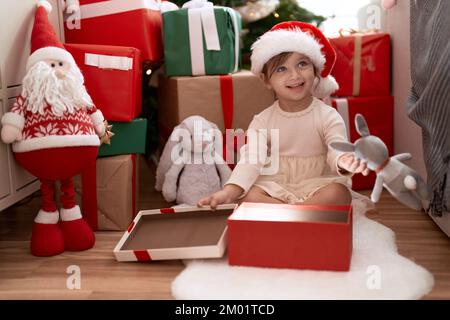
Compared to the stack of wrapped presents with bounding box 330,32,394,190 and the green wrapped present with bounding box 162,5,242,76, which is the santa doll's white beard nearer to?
the green wrapped present with bounding box 162,5,242,76

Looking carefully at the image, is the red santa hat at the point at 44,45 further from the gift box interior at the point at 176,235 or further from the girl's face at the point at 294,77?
the girl's face at the point at 294,77

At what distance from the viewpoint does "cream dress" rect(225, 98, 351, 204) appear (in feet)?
5.11

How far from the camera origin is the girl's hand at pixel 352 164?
4.23ft

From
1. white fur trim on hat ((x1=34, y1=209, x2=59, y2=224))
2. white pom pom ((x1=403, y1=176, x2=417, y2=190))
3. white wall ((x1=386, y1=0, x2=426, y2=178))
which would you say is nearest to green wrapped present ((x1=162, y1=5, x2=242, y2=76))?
white wall ((x1=386, y1=0, x2=426, y2=178))

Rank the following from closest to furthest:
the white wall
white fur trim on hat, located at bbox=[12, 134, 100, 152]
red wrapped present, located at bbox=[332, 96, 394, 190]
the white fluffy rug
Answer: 1. the white fluffy rug
2. white fur trim on hat, located at bbox=[12, 134, 100, 152]
3. the white wall
4. red wrapped present, located at bbox=[332, 96, 394, 190]

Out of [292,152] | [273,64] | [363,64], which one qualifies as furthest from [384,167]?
[363,64]

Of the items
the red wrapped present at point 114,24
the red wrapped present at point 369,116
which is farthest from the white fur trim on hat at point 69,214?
the red wrapped present at point 369,116

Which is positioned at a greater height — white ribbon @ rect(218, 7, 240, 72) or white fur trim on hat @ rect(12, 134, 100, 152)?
white ribbon @ rect(218, 7, 240, 72)

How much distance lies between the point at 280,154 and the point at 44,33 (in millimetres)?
741

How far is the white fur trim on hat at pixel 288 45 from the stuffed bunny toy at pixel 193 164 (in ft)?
1.05

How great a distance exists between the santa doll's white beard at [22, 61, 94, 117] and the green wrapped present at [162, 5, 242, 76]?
53 centimetres

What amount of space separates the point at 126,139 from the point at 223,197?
361mm

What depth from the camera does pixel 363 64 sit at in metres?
1.94
